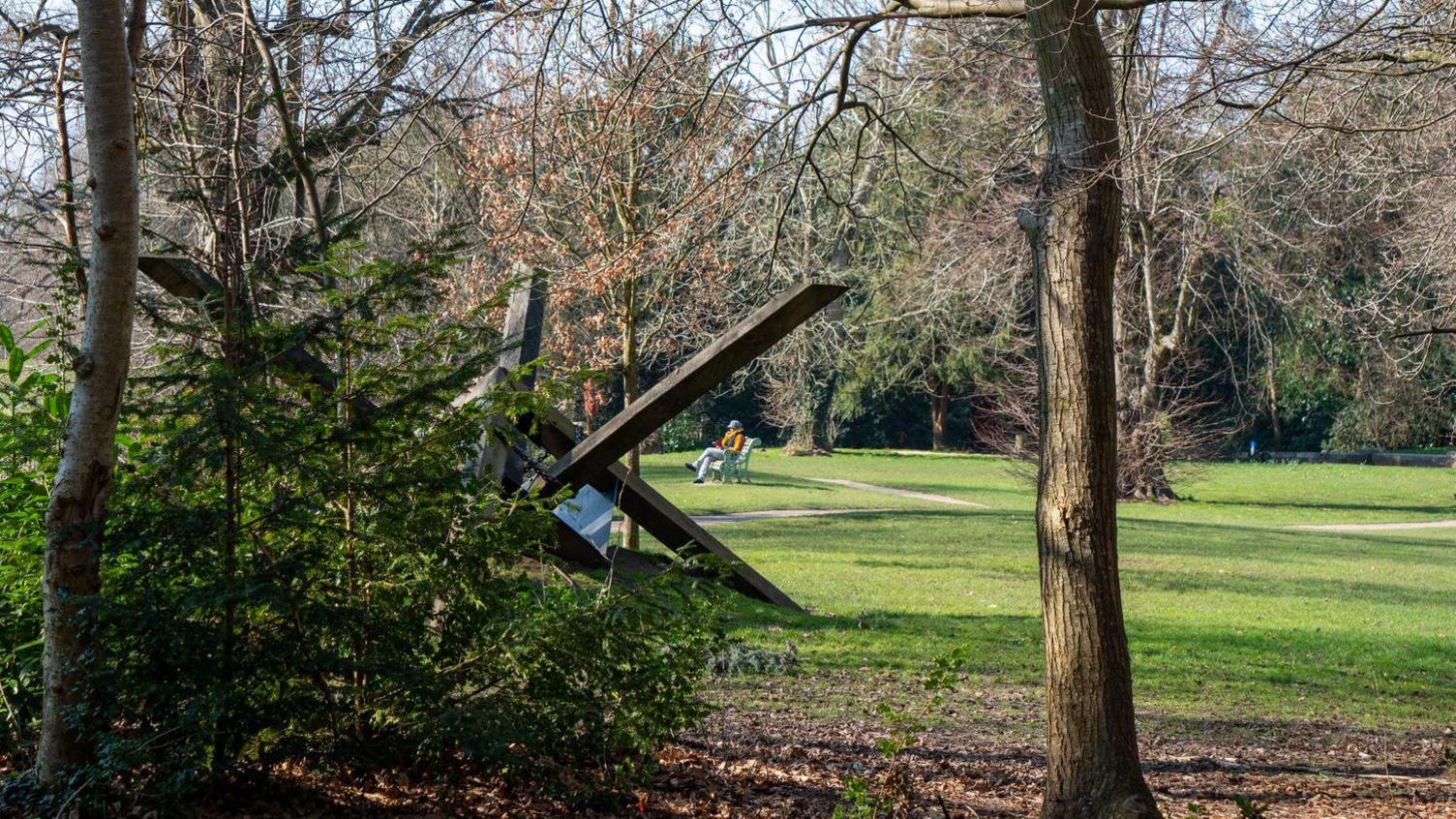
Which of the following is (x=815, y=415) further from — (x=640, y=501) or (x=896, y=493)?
(x=640, y=501)

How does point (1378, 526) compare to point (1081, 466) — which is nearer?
point (1081, 466)

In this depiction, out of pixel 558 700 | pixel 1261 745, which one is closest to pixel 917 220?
pixel 1261 745

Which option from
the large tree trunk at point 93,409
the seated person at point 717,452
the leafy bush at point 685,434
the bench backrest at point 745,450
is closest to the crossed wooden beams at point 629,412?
the large tree trunk at point 93,409

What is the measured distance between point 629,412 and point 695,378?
24.6 inches

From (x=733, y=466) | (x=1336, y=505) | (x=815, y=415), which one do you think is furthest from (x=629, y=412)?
(x=815, y=415)

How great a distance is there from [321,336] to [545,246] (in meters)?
9.38

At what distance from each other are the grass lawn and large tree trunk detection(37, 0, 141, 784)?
4.38 meters

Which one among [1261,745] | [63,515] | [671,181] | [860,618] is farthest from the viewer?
[671,181]

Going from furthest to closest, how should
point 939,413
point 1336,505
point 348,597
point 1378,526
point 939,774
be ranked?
point 939,413 → point 1336,505 → point 1378,526 → point 939,774 → point 348,597

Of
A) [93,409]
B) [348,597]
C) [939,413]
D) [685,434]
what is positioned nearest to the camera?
[93,409]

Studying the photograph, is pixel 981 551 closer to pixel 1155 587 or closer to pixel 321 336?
pixel 1155 587

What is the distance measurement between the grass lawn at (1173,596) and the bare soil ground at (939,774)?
1.79 feet

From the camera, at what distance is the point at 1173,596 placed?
43.0 ft

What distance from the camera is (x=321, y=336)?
163 inches
